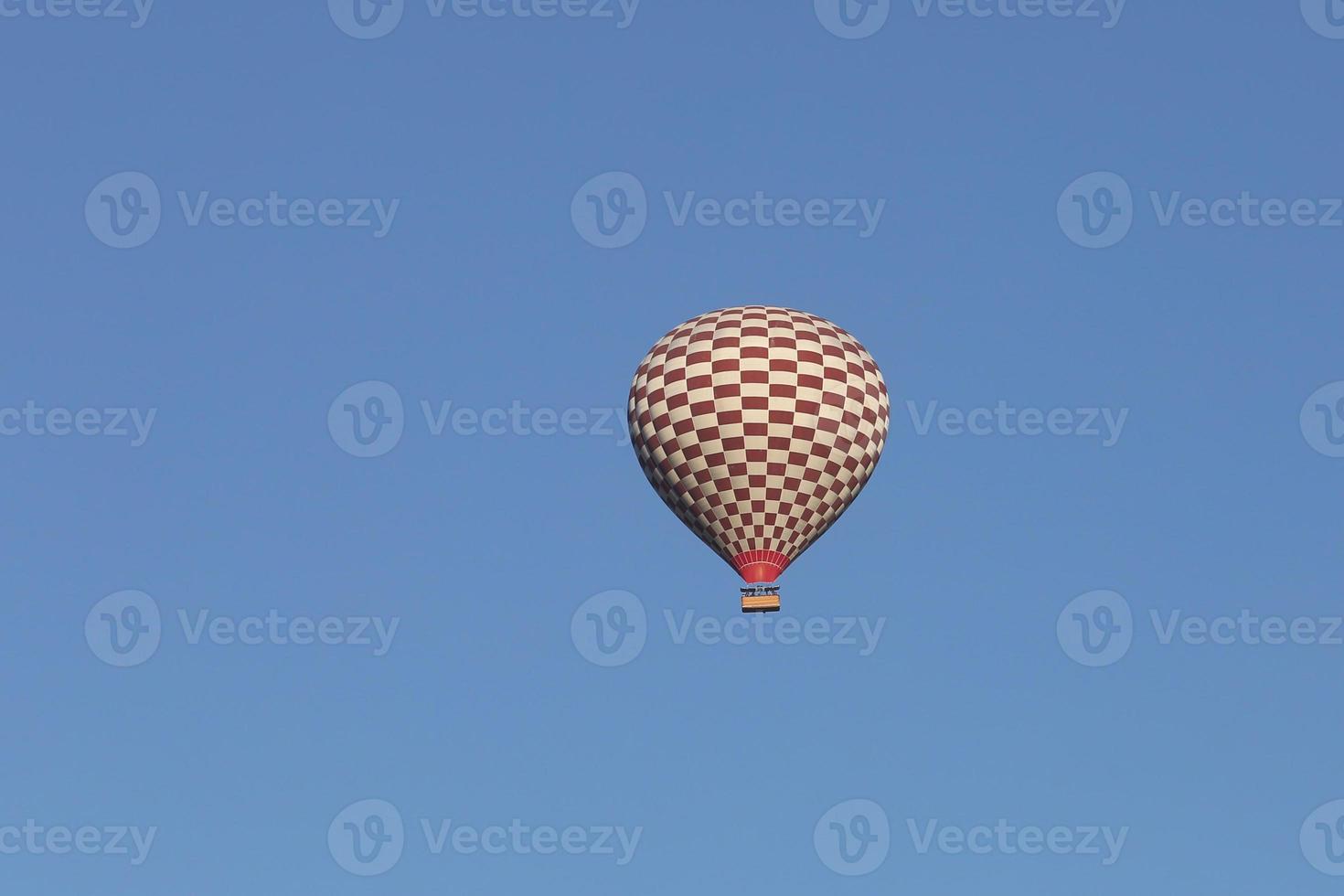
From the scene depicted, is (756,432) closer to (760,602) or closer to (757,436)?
(757,436)

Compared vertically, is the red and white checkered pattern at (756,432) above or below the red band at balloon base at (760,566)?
above

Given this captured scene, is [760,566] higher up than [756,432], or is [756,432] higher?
[756,432]

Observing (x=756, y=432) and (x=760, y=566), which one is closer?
(x=760, y=566)

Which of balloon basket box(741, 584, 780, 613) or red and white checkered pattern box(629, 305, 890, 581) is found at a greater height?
red and white checkered pattern box(629, 305, 890, 581)

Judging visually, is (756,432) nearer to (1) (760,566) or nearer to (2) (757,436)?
(2) (757,436)

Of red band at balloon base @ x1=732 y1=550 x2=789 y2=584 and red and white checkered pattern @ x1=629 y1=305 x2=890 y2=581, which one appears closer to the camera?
red band at balloon base @ x1=732 y1=550 x2=789 y2=584

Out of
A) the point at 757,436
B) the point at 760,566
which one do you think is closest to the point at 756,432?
the point at 757,436
